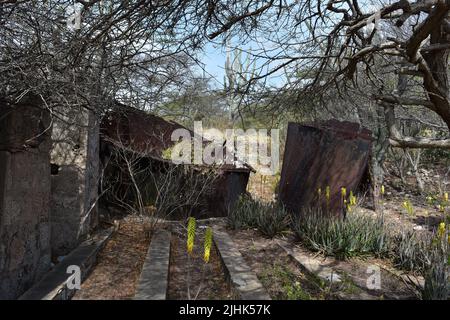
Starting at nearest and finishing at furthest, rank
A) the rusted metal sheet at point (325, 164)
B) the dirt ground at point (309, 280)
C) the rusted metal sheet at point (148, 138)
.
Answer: the dirt ground at point (309, 280)
the rusted metal sheet at point (325, 164)
the rusted metal sheet at point (148, 138)

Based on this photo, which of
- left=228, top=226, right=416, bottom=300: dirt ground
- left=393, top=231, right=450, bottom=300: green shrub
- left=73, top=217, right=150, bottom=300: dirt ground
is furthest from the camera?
left=73, top=217, right=150, bottom=300: dirt ground

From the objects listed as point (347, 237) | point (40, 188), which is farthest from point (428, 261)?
point (40, 188)

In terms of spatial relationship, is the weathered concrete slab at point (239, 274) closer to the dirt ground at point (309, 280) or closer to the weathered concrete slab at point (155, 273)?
the dirt ground at point (309, 280)

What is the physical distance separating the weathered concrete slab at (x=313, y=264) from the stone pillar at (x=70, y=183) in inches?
127

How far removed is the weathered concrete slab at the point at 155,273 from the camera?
152 inches

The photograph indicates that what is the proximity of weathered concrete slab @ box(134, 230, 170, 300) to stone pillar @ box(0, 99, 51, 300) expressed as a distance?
1.49 metres

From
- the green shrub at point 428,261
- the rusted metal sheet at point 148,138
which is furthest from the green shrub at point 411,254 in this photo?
the rusted metal sheet at point 148,138

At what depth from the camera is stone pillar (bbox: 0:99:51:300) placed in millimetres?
4398

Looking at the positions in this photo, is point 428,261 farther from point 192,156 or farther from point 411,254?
point 192,156

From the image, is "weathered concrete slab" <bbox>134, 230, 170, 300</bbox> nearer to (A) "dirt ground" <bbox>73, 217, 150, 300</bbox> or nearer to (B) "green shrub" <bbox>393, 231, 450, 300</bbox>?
(A) "dirt ground" <bbox>73, 217, 150, 300</bbox>

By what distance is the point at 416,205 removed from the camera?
11180 mm

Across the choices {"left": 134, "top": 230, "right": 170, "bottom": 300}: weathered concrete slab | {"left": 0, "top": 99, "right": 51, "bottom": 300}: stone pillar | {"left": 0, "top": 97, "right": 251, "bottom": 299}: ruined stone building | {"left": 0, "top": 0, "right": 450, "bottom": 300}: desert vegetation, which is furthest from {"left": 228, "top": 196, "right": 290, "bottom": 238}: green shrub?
{"left": 0, "top": 99, "right": 51, "bottom": 300}: stone pillar

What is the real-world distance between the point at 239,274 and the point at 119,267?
5.53ft

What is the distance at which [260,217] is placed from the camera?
22.4 feet
